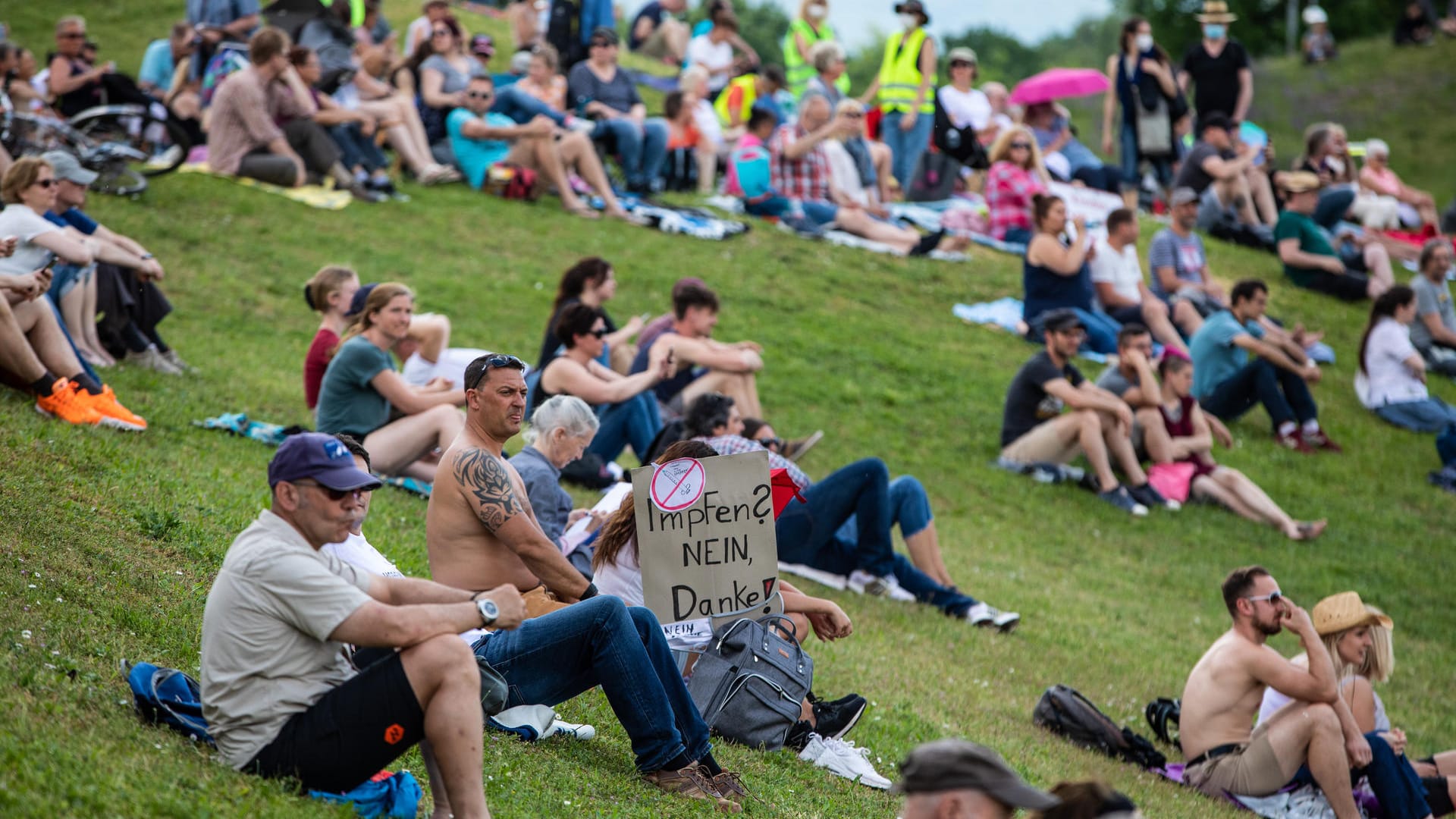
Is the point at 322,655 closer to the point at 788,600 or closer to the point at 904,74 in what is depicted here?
the point at 788,600

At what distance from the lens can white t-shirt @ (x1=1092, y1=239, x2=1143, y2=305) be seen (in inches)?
655

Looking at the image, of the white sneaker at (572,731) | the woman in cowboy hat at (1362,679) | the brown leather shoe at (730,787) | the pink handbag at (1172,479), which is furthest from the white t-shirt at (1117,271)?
the brown leather shoe at (730,787)

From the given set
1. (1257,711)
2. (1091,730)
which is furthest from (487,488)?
(1257,711)

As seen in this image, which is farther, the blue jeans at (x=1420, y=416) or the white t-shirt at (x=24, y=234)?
the blue jeans at (x=1420, y=416)

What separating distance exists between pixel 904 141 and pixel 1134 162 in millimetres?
3983

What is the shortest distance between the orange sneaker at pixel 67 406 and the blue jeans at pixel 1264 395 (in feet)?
37.9

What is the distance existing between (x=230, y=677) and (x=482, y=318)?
10043mm

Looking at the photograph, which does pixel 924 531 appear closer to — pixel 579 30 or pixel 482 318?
pixel 482 318

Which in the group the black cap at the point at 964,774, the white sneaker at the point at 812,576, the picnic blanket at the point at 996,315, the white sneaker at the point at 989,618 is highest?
the black cap at the point at 964,774

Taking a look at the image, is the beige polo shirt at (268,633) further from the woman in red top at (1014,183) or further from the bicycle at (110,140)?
the woman in red top at (1014,183)

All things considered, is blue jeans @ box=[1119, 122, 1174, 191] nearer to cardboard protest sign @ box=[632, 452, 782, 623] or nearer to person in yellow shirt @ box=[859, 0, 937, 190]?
person in yellow shirt @ box=[859, 0, 937, 190]

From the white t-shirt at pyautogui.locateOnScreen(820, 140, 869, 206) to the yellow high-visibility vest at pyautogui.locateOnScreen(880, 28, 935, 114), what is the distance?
2.67 m

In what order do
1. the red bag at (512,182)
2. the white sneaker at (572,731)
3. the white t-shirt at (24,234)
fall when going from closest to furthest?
the white sneaker at (572,731), the white t-shirt at (24,234), the red bag at (512,182)

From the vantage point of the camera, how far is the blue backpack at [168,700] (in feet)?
17.1
